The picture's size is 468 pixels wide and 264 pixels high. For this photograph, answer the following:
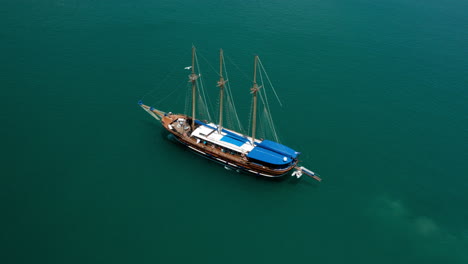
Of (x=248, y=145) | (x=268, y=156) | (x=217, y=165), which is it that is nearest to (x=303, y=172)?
(x=268, y=156)

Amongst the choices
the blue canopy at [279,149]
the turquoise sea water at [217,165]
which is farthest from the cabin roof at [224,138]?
the turquoise sea water at [217,165]

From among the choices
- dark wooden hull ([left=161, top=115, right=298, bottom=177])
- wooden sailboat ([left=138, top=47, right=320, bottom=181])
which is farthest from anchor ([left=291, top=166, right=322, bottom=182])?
dark wooden hull ([left=161, top=115, right=298, bottom=177])

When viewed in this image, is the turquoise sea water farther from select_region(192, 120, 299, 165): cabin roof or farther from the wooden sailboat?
select_region(192, 120, 299, 165): cabin roof

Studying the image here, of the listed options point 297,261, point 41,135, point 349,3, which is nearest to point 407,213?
point 297,261

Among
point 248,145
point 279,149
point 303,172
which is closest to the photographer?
point 303,172

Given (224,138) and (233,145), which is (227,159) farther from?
(224,138)

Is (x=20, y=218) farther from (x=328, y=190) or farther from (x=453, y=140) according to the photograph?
(x=453, y=140)

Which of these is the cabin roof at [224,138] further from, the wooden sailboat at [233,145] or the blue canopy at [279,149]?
the blue canopy at [279,149]
